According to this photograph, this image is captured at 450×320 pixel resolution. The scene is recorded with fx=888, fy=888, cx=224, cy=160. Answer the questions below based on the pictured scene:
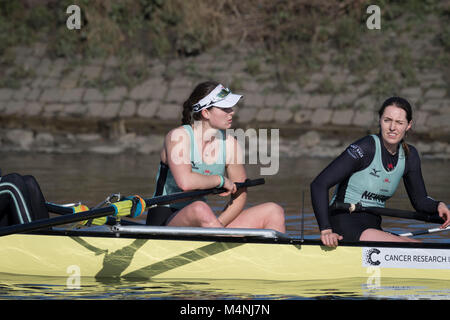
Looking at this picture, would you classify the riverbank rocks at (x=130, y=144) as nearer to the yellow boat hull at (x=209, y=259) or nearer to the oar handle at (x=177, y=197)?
the oar handle at (x=177, y=197)

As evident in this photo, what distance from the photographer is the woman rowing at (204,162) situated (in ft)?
22.9

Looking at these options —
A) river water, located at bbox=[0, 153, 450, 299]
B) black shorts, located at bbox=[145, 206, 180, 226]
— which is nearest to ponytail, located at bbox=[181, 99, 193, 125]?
black shorts, located at bbox=[145, 206, 180, 226]

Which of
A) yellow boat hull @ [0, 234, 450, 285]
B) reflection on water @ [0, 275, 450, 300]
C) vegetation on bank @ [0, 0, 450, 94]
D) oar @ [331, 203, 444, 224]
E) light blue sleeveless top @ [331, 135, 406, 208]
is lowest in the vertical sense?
reflection on water @ [0, 275, 450, 300]

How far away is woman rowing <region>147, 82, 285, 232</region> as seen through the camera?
22.9 ft

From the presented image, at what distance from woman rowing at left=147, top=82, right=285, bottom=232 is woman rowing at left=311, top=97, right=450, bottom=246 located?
59 cm

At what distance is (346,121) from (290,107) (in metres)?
1.27

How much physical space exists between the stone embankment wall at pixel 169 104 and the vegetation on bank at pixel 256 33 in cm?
23

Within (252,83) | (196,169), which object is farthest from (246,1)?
(196,169)

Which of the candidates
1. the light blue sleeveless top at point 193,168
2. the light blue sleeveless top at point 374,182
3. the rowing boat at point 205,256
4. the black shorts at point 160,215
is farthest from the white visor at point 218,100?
the light blue sleeveless top at point 374,182

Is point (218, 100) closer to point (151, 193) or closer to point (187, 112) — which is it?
point (187, 112)

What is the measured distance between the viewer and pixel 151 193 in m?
12.4

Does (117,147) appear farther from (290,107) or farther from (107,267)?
(107,267)

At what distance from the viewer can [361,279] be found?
22.0 ft

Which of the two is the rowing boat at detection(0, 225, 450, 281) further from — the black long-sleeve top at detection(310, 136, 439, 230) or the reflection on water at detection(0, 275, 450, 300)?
the black long-sleeve top at detection(310, 136, 439, 230)
